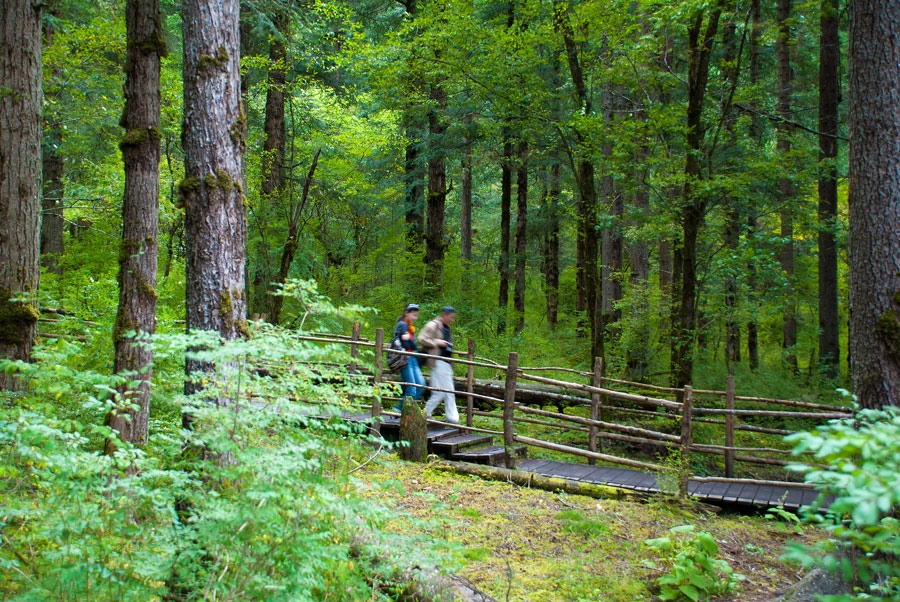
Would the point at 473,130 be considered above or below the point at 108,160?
above

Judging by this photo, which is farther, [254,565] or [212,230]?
[212,230]

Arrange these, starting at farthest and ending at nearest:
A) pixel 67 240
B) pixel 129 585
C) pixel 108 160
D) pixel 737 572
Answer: pixel 67 240 → pixel 108 160 → pixel 737 572 → pixel 129 585

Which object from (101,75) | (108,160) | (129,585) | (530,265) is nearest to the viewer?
(129,585)

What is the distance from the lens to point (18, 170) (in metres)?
5.93

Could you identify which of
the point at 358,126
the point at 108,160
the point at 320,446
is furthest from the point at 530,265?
the point at 320,446

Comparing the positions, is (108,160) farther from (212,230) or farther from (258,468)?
(258,468)

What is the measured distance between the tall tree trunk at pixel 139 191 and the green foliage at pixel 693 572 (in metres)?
4.95

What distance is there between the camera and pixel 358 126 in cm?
1936

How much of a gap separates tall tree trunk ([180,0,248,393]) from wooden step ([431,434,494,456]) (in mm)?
4323

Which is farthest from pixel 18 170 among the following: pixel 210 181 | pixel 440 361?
pixel 440 361

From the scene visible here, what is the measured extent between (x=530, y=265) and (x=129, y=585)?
25467 mm

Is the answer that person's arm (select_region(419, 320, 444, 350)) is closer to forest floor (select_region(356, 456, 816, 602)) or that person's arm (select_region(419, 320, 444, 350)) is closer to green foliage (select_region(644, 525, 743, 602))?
forest floor (select_region(356, 456, 816, 602))

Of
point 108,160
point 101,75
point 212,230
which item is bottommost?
point 212,230

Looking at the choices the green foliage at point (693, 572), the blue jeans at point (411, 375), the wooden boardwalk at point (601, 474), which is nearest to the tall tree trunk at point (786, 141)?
Answer: the wooden boardwalk at point (601, 474)
